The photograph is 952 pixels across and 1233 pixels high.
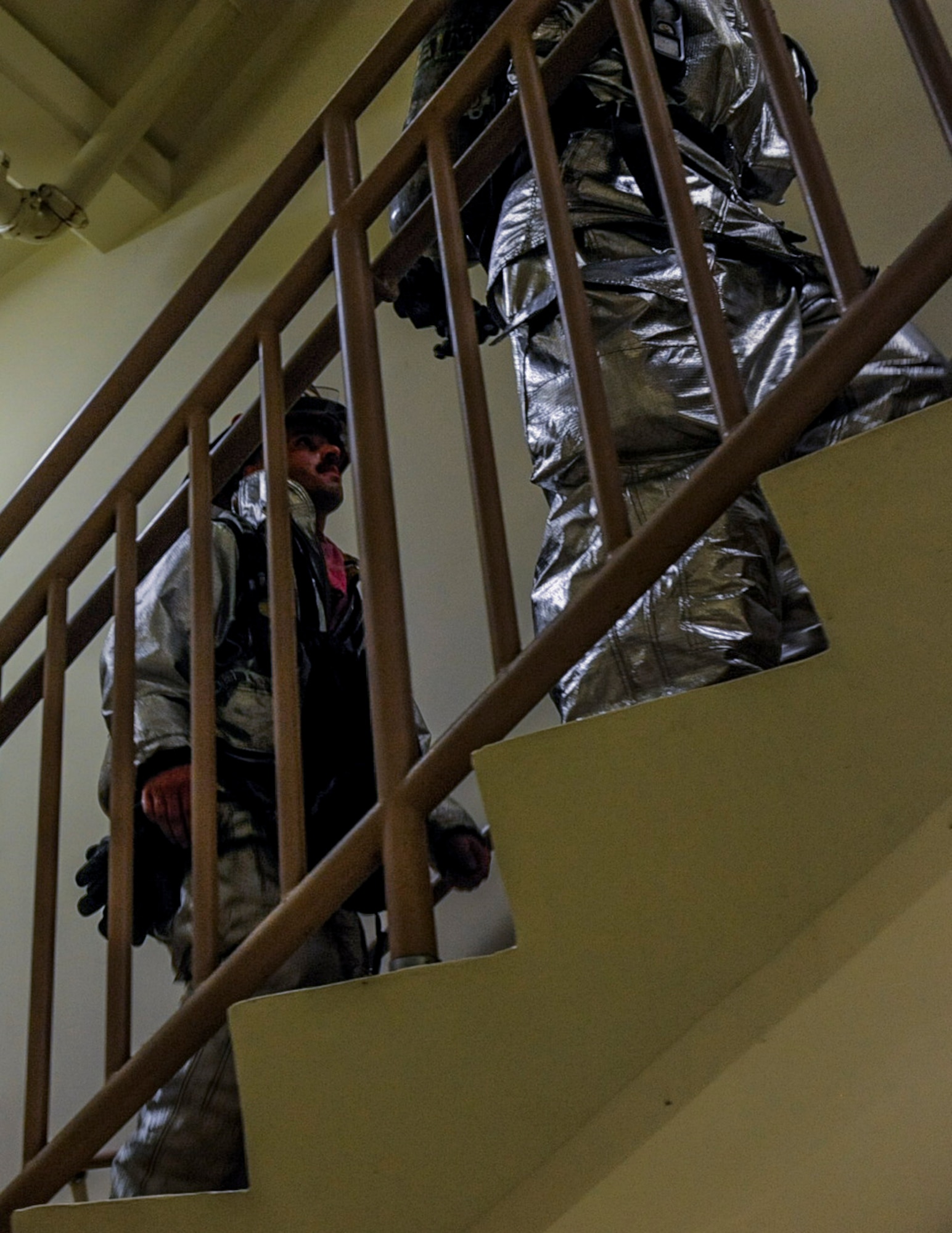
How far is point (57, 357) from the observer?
3.94 metres

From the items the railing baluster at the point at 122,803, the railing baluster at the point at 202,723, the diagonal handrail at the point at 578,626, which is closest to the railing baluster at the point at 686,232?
the diagonal handrail at the point at 578,626

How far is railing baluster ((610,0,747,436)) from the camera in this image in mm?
985

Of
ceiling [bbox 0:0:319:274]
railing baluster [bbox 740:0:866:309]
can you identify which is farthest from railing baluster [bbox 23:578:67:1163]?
ceiling [bbox 0:0:319:274]

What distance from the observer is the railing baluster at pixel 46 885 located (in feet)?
4.11

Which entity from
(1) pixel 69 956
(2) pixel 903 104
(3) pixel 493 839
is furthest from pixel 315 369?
(1) pixel 69 956

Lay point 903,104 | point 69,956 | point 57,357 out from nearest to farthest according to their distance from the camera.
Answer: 1. point 903,104
2. point 69,956
3. point 57,357

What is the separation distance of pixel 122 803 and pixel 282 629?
278 mm

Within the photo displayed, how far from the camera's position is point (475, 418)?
44.2 inches

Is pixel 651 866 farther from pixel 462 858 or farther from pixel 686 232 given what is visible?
pixel 462 858

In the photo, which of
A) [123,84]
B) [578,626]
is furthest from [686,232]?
[123,84]

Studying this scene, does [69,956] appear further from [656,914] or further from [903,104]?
[903,104]

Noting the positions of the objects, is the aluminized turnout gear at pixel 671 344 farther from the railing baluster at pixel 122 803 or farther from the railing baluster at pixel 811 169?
the railing baluster at pixel 122 803

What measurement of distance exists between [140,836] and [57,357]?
279 centimetres

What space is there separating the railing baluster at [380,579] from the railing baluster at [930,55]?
586 millimetres
